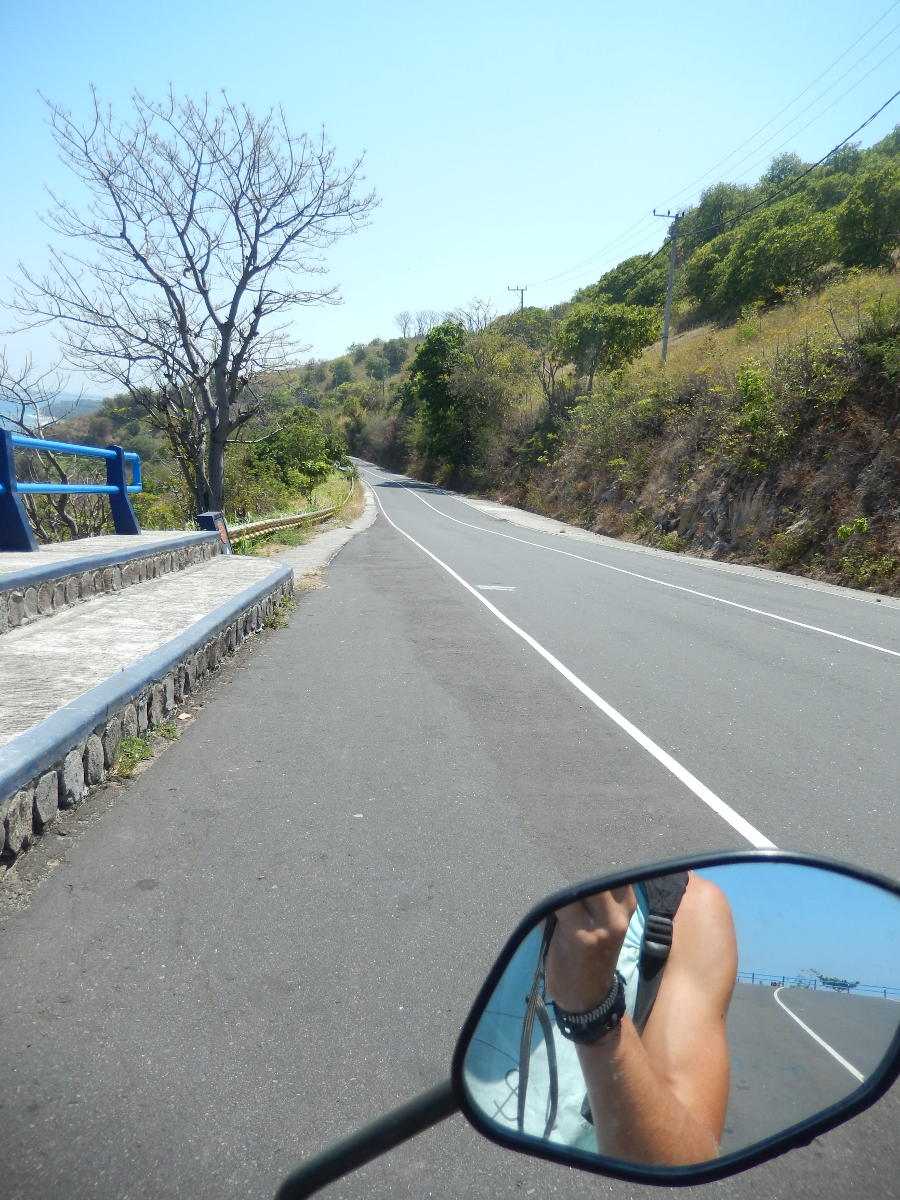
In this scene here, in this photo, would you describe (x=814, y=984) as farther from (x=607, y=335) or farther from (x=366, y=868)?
(x=607, y=335)

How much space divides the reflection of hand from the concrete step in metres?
7.11

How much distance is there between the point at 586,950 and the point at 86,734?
14.1ft

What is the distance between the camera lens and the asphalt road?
8.32 ft

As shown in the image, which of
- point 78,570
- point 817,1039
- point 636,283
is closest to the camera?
point 817,1039

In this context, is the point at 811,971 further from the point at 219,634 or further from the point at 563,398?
the point at 563,398

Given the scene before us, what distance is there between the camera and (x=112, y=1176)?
2.38 metres

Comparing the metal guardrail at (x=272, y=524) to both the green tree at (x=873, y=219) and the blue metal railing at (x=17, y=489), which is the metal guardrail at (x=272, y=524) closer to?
the blue metal railing at (x=17, y=489)

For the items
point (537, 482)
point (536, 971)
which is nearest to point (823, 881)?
point (536, 971)

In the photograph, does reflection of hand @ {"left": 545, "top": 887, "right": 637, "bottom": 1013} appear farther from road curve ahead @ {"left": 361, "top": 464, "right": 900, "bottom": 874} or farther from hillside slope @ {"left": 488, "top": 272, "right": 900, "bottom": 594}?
hillside slope @ {"left": 488, "top": 272, "right": 900, "bottom": 594}

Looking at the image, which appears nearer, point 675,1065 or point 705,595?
point 675,1065

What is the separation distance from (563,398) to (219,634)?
165 feet

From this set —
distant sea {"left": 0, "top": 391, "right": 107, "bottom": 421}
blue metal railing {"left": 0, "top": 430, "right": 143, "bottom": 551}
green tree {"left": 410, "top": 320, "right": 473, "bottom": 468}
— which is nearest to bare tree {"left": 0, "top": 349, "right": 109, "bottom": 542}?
distant sea {"left": 0, "top": 391, "right": 107, "bottom": 421}

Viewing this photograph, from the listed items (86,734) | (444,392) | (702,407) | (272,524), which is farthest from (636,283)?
(86,734)

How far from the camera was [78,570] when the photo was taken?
9.02 metres
